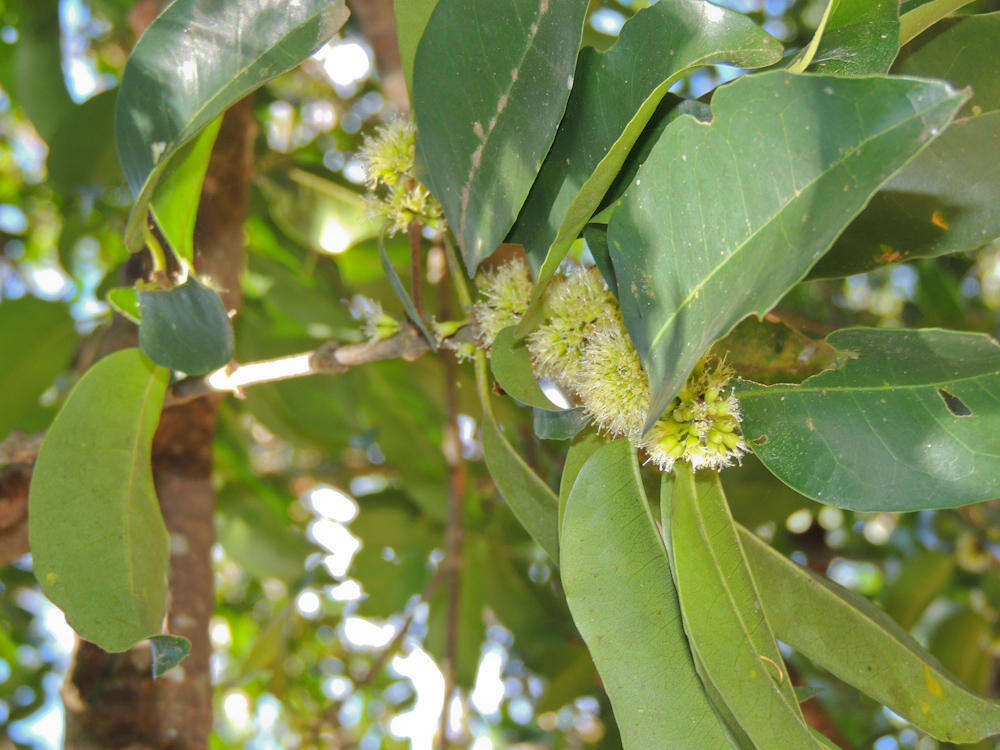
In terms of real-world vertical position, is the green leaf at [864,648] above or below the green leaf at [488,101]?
below

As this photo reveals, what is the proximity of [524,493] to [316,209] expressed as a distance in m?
→ 1.17

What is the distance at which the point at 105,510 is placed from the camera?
84cm

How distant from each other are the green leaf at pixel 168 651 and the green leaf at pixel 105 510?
0.21ft

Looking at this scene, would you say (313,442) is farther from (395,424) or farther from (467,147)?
(467,147)

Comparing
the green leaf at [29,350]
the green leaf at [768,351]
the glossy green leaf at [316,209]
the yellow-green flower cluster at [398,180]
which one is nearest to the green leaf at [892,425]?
the green leaf at [768,351]

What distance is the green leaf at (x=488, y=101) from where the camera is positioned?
66cm

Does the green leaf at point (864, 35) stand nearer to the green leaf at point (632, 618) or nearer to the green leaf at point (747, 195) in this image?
the green leaf at point (747, 195)

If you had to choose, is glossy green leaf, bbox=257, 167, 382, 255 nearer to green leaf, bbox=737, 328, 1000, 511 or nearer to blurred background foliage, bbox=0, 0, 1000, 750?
blurred background foliage, bbox=0, 0, 1000, 750

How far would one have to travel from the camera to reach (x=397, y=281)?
0.73 meters

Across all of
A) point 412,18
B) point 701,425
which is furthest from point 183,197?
point 701,425

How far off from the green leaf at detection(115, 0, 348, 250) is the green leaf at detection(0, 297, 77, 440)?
903 millimetres

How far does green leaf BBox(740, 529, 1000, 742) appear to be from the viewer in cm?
76

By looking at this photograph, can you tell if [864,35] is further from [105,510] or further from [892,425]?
[105,510]

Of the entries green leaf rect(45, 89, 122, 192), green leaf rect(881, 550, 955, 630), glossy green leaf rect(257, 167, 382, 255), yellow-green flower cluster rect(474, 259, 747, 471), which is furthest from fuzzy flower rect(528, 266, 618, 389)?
green leaf rect(881, 550, 955, 630)
